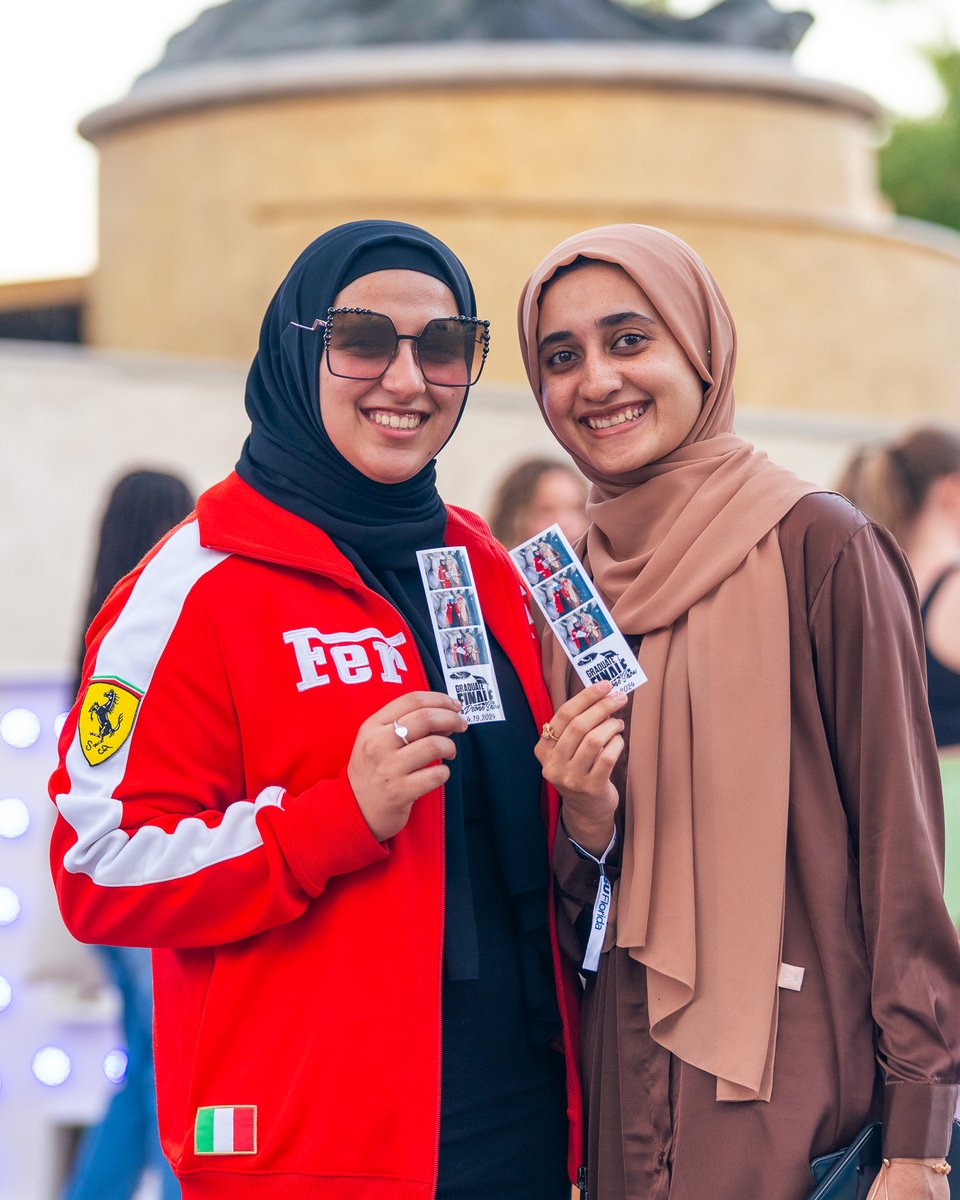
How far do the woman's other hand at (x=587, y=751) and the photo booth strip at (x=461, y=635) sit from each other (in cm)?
11

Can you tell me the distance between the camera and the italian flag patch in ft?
6.75

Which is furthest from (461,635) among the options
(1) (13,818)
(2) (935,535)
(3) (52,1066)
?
(3) (52,1066)

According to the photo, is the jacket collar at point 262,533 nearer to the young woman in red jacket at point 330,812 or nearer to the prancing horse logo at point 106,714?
the young woman in red jacket at point 330,812

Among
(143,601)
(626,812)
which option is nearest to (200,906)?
(143,601)

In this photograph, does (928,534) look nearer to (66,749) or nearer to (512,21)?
(66,749)

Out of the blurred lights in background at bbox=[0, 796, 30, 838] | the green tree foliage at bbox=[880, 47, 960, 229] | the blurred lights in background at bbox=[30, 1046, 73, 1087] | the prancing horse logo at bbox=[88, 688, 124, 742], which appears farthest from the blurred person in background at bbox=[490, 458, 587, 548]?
the green tree foliage at bbox=[880, 47, 960, 229]

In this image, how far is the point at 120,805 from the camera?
2.07 m

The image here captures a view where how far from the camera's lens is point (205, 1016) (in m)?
2.12

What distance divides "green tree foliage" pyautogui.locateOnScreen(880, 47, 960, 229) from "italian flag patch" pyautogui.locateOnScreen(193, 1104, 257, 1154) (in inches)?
1146

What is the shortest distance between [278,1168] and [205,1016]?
0.24 metres

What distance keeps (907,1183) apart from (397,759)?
0.93m

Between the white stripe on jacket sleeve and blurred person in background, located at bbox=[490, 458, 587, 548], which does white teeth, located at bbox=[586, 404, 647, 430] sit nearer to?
the white stripe on jacket sleeve

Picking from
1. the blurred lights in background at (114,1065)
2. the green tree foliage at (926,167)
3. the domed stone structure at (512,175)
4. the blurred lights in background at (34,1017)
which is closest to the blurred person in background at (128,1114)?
the blurred lights in background at (114,1065)

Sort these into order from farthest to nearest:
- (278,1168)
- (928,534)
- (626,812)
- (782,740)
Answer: (928,534), (626,812), (782,740), (278,1168)
